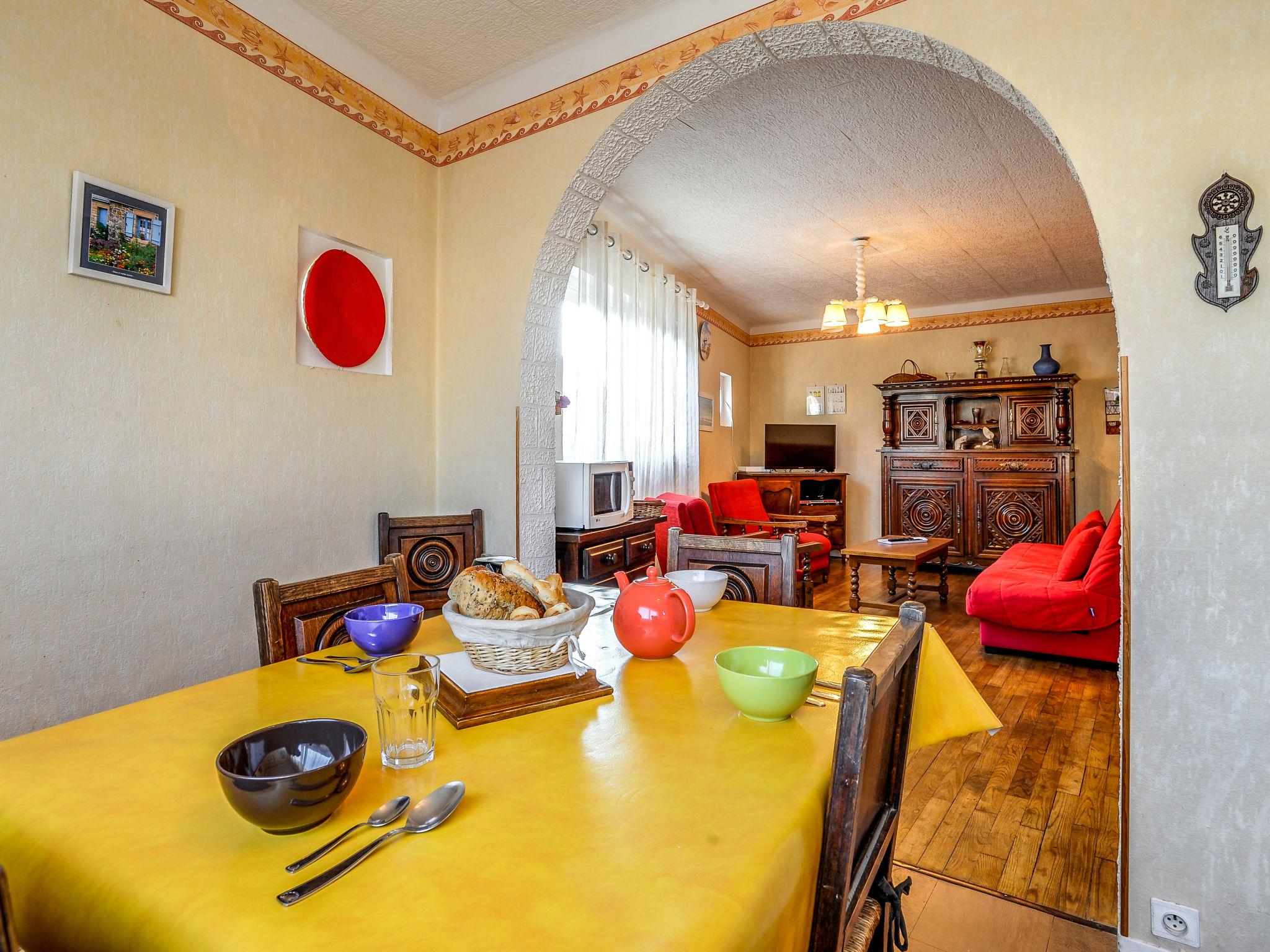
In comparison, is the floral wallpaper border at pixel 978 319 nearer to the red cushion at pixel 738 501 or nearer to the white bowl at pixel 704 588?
the red cushion at pixel 738 501

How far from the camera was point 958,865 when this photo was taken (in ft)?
6.40

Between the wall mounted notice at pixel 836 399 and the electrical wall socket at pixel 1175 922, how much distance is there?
6.31m

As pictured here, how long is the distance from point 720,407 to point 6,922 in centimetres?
678

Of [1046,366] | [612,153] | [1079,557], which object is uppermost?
[612,153]

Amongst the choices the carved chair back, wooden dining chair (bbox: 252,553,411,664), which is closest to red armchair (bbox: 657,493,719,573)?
wooden dining chair (bbox: 252,553,411,664)

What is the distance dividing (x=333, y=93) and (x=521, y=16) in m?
0.74

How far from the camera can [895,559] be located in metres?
4.82

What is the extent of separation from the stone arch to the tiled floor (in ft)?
5.75

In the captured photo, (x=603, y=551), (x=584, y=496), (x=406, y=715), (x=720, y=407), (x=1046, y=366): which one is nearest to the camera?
(x=406, y=715)

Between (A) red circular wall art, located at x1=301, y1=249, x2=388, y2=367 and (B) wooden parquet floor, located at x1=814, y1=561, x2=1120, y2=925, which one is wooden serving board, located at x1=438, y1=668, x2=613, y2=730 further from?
(A) red circular wall art, located at x1=301, y1=249, x2=388, y2=367

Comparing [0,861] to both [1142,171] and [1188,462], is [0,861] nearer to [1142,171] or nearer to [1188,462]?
[1188,462]

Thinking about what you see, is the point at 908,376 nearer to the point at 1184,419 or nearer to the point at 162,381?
the point at 1184,419

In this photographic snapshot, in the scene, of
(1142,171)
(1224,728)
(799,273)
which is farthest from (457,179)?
(799,273)

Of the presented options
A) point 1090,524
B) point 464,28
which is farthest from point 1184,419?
point 1090,524
